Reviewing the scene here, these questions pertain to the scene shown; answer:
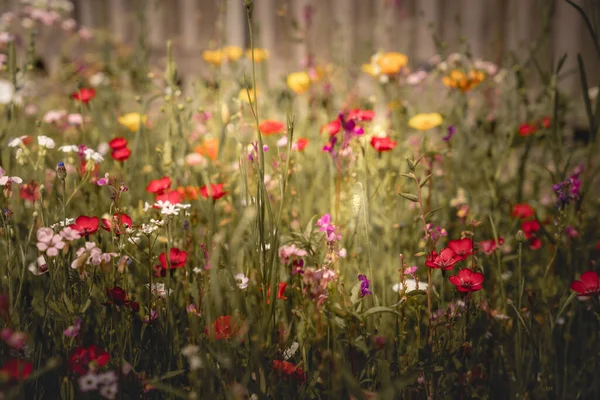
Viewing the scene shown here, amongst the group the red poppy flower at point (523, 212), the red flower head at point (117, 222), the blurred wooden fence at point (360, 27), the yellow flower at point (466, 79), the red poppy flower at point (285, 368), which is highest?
the blurred wooden fence at point (360, 27)

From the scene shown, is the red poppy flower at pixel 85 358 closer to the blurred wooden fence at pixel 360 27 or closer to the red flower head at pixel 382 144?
the red flower head at pixel 382 144

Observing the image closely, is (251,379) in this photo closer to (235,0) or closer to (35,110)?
(35,110)

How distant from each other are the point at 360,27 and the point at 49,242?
3.38m

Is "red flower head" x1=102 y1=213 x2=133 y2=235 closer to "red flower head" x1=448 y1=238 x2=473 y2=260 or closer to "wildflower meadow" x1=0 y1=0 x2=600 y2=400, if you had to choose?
"wildflower meadow" x1=0 y1=0 x2=600 y2=400

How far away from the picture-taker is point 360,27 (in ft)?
13.4

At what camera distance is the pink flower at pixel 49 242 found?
1031 millimetres

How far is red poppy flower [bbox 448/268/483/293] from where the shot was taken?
1096 mm

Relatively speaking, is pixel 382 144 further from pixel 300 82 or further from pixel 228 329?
pixel 300 82

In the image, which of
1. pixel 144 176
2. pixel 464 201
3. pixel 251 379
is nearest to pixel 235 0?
pixel 144 176

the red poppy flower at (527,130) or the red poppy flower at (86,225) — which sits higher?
the red poppy flower at (527,130)

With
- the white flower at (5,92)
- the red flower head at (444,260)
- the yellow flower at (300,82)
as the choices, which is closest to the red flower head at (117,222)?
the red flower head at (444,260)

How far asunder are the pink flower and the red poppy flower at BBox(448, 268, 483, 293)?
2.37 ft

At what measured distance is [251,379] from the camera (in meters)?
1.05

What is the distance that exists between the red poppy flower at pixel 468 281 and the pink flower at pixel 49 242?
72 cm
